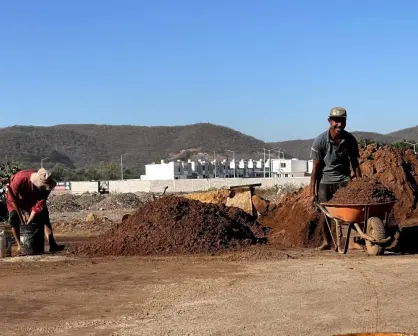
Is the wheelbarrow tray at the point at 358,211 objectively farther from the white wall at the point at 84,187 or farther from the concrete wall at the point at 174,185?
the white wall at the point at 84,187

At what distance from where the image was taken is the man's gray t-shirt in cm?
1109

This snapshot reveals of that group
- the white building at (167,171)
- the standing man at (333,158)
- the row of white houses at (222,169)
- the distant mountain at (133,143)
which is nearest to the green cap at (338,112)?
the standing man at (333,158)

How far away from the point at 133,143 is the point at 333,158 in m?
136

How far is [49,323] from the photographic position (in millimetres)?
6387

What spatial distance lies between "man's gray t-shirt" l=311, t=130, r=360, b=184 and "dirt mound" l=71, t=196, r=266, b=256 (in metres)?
2.18

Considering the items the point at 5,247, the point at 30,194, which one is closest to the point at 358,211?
the point at 30,194

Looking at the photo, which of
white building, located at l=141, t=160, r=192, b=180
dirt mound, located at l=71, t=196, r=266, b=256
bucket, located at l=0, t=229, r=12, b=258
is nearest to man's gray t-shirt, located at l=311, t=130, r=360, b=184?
dirt mound, located at l=71, t=196, r=266, b=256

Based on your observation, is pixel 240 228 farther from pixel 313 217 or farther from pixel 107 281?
pixel 107 281

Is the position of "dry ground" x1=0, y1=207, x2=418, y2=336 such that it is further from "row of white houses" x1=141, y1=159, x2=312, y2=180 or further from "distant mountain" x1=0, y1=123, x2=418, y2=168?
"distant mountain" x1=0, y1=123, x2=418, y2=168

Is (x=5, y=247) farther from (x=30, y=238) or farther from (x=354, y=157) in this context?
(x=354, y=157)

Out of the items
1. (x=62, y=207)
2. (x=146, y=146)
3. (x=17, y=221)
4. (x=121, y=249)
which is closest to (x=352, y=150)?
(x=121, y=249)

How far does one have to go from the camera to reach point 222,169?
113188 mm

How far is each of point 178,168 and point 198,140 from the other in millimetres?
45088

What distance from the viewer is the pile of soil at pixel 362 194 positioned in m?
10.5
